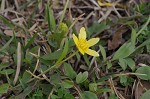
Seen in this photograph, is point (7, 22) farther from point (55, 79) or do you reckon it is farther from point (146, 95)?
point (146, 95)

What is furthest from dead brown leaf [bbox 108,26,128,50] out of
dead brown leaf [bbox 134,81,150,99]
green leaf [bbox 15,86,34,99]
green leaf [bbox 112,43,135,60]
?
green leaf [bbox 15,86,34,99]

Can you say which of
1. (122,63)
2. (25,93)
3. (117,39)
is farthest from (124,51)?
(25,93)

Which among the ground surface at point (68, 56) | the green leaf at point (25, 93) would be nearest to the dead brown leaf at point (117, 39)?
the ground surface at point (68, 56)

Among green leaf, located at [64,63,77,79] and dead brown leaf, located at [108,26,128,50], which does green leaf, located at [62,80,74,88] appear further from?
dead brown leaf, located at [108,26,128,50]

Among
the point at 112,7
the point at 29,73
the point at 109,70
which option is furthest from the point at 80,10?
the point at 29,73

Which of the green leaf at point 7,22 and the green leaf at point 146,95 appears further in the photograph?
the green leaf at point 7,22

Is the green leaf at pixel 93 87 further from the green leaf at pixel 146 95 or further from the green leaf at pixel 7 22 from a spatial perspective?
the green leaf at pixel 7 22
